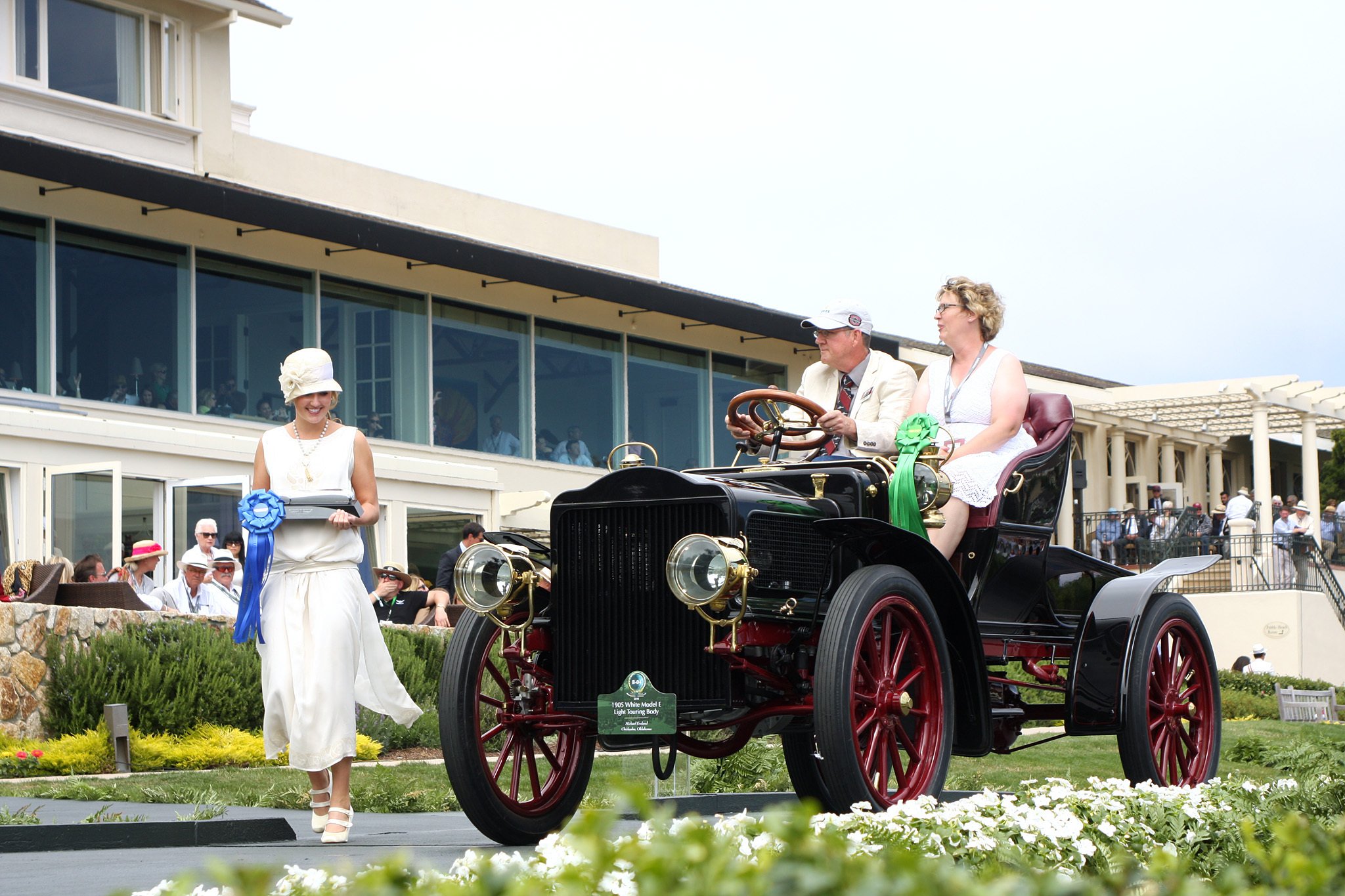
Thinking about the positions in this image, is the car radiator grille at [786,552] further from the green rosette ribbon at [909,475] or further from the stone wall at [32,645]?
the stone wall at [32,645]

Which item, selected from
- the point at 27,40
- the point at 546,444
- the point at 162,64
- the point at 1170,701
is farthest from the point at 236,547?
the point at 546,444

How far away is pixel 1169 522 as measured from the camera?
35.0 metres

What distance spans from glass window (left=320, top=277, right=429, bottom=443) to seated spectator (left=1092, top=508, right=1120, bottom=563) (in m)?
16.0

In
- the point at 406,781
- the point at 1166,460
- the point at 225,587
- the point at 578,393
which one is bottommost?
the point at 406,781

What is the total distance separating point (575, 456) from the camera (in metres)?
28.3

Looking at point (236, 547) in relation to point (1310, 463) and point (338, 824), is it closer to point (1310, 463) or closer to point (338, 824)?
point (338, 824)

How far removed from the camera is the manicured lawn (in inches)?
332

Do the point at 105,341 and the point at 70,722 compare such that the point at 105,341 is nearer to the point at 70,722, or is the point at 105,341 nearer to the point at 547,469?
the point at 547,469

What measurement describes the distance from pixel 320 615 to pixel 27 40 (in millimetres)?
18346

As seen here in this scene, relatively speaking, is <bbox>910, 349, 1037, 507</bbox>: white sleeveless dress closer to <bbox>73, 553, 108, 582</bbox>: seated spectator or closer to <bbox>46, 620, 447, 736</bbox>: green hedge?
<bbox>46, 620, 447, 736</bbox>: green hedge

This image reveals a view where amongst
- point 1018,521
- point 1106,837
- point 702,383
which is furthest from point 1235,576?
point 1106,837

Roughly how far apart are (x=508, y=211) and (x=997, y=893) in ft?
93.0

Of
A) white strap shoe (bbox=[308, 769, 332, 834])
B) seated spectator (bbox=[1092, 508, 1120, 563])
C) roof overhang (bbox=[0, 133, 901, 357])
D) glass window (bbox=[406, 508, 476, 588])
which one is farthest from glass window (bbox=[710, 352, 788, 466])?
white strap shoe (bbox=[308, 769, 332, 834])

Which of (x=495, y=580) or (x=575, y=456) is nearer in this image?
(x=495, y=580)
